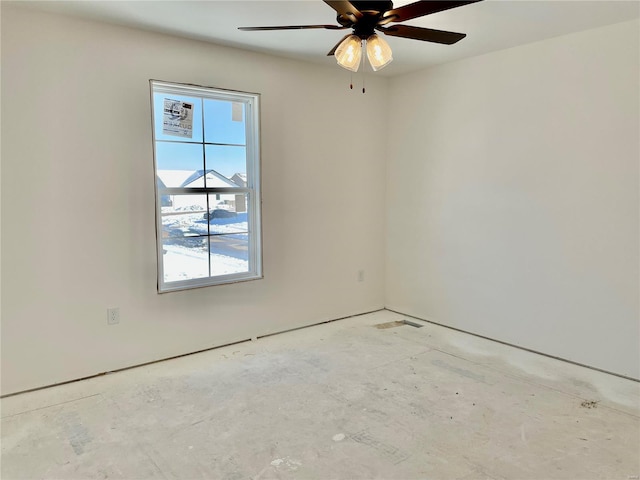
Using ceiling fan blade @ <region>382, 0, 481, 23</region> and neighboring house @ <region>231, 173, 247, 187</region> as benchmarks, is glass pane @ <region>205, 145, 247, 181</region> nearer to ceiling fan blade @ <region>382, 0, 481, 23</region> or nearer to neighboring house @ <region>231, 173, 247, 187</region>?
neighboring house @ <region>231, 173, 247, 187</region>

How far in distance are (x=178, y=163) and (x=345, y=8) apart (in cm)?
192

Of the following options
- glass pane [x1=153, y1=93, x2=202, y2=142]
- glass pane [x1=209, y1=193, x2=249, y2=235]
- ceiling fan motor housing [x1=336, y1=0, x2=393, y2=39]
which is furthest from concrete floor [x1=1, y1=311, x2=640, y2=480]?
ceiling fan motor housing [x1=336, y1=0, x2=393, y2=39]

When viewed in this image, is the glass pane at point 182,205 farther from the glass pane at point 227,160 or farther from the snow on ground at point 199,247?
the glass pane at point 227,160

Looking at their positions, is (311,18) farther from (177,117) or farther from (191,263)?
(191,263)

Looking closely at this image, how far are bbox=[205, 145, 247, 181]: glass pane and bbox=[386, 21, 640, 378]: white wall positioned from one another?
1634 millimetres

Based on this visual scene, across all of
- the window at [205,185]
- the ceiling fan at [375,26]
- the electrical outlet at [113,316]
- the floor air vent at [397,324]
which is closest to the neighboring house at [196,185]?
the window at [205,185]

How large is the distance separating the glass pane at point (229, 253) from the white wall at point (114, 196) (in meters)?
0.16

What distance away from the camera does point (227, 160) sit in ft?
12.0

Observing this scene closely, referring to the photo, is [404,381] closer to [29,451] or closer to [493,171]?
[493,171]

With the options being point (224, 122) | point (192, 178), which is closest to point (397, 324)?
point (192, 178)

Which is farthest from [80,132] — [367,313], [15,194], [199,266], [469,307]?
[469,307]

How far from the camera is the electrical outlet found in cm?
314

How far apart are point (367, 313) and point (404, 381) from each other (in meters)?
1.64

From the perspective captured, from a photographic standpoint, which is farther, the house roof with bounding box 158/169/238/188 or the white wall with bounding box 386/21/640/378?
the house roof with bounding box 158/169/238/188
